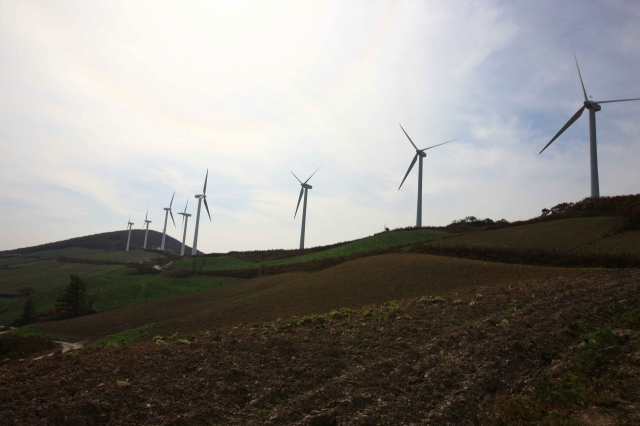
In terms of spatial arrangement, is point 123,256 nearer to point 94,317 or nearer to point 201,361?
point 94,317

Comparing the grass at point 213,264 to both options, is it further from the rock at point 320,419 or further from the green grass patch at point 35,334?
the rock at point 320,419

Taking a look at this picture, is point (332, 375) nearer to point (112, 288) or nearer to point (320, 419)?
point (320, 419)

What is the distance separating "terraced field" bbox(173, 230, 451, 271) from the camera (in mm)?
66250

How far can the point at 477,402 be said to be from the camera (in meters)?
10.0

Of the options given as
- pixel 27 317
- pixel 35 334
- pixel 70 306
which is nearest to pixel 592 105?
pixel 35 334

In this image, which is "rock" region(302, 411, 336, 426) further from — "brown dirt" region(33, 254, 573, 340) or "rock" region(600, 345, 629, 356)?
"brown dirt" region(33, 254, 573, 340)

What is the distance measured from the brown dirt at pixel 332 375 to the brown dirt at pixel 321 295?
11744mm

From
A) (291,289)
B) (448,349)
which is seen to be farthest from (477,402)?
(291,289)

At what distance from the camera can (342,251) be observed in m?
70.9

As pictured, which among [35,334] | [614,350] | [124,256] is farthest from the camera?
[124,256]

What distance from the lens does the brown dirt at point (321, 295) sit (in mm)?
29797

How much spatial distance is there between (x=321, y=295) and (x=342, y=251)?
122ft

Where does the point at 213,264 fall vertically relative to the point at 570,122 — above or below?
below

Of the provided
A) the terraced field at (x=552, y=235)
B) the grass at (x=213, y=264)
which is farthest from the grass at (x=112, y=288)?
the terraced field at (x=552, y=235)
